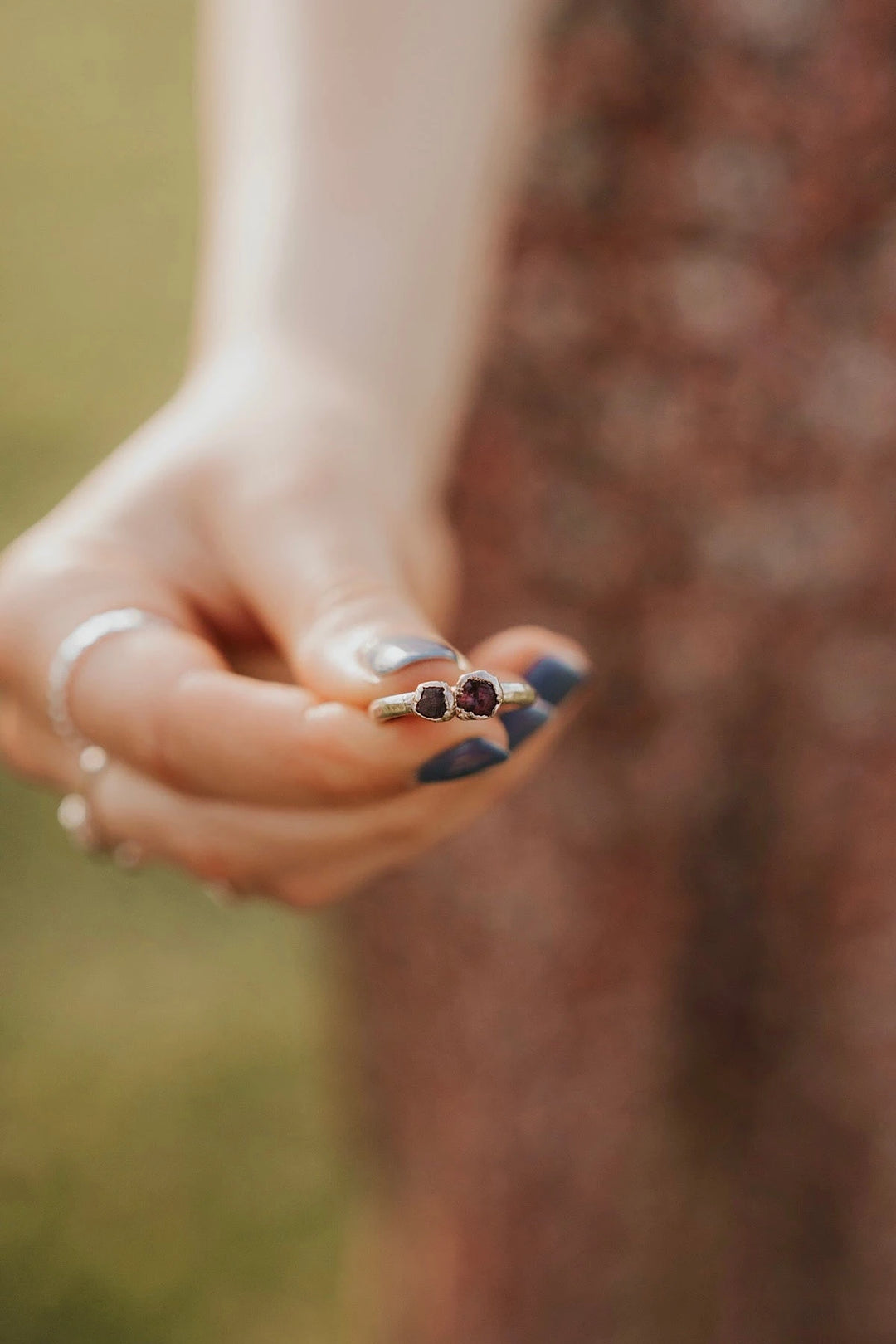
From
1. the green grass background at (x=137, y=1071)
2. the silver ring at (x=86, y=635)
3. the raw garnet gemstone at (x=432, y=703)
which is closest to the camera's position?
the raw garnet gemstone at (x=432, y=703)

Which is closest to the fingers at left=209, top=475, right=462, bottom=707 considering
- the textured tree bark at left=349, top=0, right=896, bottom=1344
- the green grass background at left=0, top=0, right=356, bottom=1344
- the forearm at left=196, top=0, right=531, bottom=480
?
the forearm at left=196, top=0, right=531, bottom=480

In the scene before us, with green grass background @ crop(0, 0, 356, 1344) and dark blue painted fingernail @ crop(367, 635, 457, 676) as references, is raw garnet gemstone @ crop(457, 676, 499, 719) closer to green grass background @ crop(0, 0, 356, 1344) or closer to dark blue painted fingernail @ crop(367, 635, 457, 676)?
dark blue painted fingernail @ crop(367, 635, 457, 676)

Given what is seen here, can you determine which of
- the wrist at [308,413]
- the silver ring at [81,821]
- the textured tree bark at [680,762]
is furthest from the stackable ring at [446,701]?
the textured tree bark at [680,762]

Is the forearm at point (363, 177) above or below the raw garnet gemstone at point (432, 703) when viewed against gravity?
above

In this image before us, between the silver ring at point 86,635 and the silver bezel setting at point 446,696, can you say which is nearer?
the silver bezel setting at point 446,696

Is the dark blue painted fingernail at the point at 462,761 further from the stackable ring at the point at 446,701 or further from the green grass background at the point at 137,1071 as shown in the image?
the green grass background at the point at 137,1071

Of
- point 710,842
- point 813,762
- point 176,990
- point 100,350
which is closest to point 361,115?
point 813,762

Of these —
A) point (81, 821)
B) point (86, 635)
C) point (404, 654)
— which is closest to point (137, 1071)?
point (81, 821)

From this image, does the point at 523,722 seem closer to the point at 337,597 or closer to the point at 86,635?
the point at 337,597

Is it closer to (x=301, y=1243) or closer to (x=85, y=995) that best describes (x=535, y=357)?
(x=301, y=1243)
